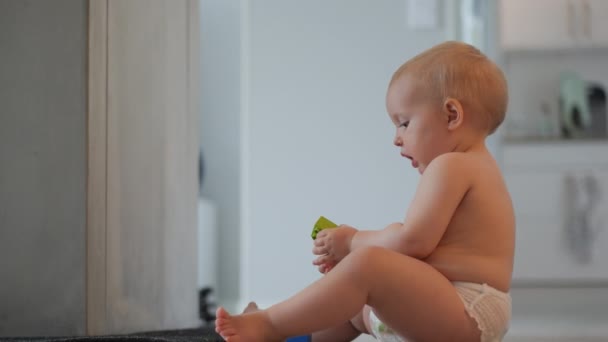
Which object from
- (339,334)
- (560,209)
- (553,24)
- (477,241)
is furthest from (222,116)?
(477,241)

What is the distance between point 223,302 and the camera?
4.60 metres

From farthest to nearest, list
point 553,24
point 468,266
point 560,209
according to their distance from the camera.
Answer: point 553,24 < point 560,209 < point 468,266

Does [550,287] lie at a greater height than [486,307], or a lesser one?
lesser

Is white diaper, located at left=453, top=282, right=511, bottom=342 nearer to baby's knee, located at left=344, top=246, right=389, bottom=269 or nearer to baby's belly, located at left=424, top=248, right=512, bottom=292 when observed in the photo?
baby's belly, located at left=424, top=248, right=512, bottom=292

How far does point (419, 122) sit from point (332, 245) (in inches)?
9.0

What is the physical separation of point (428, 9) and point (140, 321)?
6.02 ft

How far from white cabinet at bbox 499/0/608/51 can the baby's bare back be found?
3027 millimetres

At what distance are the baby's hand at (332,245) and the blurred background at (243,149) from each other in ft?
1.51

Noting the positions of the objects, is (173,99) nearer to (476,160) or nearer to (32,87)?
(32,87)

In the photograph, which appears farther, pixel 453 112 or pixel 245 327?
pixel 453 112

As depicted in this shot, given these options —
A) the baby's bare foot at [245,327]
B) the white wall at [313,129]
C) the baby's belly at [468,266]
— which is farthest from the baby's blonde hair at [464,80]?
the white wall at [313,129]

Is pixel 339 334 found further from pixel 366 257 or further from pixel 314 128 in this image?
pixel 314 128

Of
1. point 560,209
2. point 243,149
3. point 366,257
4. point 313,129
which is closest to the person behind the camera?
point 366,257

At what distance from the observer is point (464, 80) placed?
3.93ft
